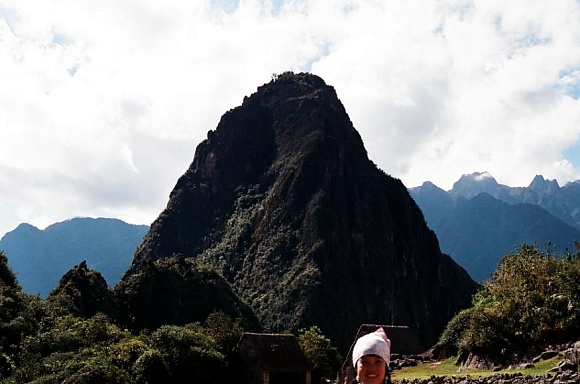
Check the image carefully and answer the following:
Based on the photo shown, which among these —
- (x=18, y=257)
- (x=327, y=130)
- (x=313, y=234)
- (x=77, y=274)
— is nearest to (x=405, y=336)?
(x=77, y=274)

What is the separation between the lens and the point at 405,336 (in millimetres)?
36750

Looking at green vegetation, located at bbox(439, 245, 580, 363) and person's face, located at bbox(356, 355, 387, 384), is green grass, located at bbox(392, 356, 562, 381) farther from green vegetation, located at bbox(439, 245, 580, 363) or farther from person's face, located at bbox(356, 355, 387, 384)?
person's face, located at bbox(356, 355, 387, 384)

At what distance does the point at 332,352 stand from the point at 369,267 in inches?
3348

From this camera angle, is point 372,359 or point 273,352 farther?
point 273,352

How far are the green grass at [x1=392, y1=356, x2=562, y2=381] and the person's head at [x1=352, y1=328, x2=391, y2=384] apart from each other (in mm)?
16266

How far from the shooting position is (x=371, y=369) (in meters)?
4.64

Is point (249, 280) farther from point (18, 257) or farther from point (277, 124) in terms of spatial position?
point (18, 257)

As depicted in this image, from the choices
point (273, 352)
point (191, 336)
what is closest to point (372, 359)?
point (191, 336)

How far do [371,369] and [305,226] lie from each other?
11116 cm

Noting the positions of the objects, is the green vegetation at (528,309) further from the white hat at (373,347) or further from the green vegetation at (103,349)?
the white hat at (373,347)

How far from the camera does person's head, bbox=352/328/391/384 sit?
4617 mm

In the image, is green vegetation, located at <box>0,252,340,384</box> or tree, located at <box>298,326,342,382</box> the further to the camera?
tree, located at <box>298,326,342,382</box>

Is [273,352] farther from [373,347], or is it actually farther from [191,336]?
[373,347]

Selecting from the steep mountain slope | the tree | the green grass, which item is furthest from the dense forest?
the steep mountain slope
